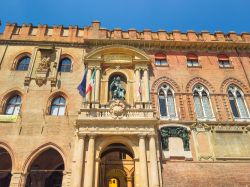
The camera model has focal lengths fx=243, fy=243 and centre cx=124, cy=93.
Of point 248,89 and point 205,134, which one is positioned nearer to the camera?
point 205,134

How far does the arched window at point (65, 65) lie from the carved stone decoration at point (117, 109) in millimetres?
5380

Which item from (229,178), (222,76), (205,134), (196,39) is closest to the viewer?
(229,178)

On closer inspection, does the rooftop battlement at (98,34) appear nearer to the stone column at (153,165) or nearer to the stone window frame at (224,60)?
the stone window frame at (224,60)

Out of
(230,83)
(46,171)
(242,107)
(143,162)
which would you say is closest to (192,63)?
(230,83)

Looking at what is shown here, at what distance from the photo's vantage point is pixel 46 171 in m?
15.8

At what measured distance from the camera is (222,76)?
712 inches

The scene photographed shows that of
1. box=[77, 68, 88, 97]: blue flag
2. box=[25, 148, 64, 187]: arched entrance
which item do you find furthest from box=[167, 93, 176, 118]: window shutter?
box=[25, 148, 64, 187]: arched entrance

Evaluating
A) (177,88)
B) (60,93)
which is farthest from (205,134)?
(60,93)

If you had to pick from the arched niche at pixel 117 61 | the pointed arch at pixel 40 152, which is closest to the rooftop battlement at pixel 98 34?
the arched niche at pixel 117 61

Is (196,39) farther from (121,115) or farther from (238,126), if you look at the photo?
(121,115)

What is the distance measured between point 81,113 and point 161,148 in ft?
17.2

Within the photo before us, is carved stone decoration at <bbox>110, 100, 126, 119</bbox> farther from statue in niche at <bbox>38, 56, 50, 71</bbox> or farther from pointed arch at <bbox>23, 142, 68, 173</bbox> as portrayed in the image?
A: statue in niche at <bbox>38, 56, 50, 71</bbox>

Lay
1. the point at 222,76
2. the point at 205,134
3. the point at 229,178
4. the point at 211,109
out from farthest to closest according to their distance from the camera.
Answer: the point at 222,76, the point at 211,109, the point at 205,134, the point at 229,178

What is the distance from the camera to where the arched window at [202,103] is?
16.3 meters
